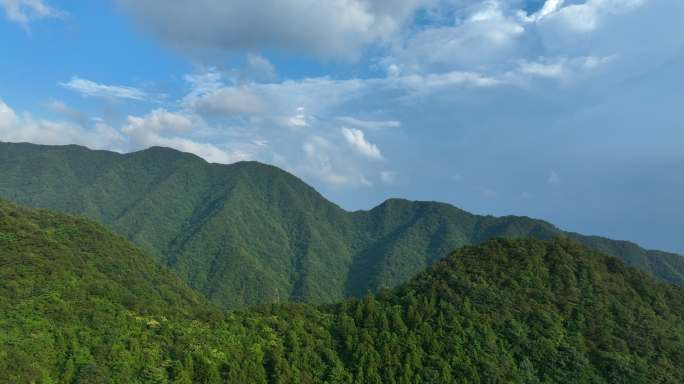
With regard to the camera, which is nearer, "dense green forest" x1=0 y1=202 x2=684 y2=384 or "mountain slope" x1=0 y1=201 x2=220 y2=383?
"mountain slope" x1=0 y1=201 x2=220 y2=383

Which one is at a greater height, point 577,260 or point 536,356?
point 577,260

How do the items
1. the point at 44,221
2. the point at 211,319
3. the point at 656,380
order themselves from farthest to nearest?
the point at 44,221, the point at 211,319, the point at 656,380

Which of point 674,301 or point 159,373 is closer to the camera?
point 159,373

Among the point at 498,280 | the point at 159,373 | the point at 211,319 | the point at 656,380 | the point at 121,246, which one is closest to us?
the point at 159,373

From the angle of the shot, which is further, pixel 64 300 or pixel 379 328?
pixel 379 328

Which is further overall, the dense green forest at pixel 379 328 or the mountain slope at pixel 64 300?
the dense green forest at pixel 379 328

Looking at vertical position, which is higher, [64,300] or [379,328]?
[379,328]

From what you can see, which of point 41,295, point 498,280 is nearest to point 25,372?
point 41,295

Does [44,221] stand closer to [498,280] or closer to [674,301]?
[498,280]
